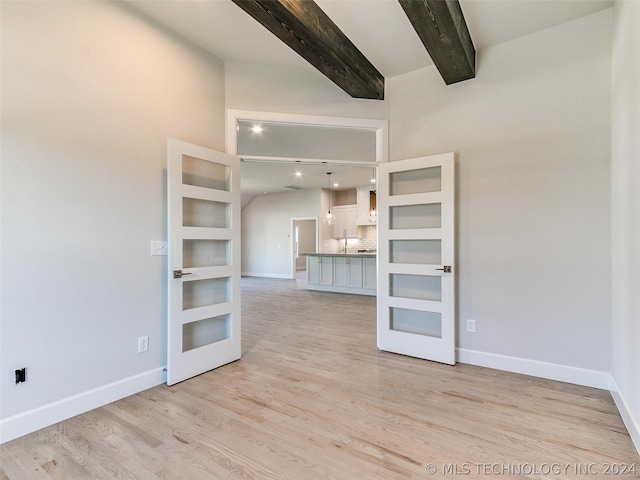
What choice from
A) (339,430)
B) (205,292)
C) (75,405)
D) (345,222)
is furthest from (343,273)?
(75,405)

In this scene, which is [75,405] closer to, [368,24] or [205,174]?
[205,174]

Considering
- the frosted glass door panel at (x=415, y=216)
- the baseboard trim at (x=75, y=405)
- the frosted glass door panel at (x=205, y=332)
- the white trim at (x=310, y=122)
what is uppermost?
the white trim at (x=310, y=122)

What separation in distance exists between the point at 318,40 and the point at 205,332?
271 centimetres

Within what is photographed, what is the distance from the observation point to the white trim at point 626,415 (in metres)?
1.74

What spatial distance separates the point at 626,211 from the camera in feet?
6.65

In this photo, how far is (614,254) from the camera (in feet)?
7.69

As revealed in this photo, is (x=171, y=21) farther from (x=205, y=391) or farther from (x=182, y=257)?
(x=205, y=391)

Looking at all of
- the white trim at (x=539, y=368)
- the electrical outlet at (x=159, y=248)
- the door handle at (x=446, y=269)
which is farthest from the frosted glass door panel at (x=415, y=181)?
the electrical outlet at (x=159, y=248)

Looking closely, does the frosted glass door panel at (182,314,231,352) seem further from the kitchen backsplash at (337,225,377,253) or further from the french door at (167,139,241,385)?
the kitchen backsplash at (337,225,377,253)

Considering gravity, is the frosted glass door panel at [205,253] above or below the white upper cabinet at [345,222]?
below

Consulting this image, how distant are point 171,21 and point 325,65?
1.34m

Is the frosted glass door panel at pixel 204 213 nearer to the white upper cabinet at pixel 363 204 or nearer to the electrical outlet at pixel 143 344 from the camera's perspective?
Answer: the electrical outlet at pixel 143 344

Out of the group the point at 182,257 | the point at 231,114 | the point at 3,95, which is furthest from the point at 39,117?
the point at 231,114

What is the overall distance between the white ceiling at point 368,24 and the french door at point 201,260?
1018mm
